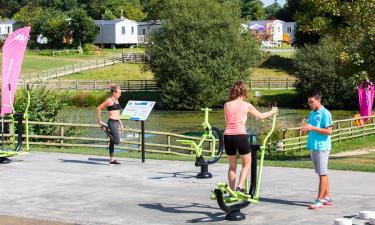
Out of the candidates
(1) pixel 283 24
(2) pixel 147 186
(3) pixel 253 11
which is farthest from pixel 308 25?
(3) pixel 253 11

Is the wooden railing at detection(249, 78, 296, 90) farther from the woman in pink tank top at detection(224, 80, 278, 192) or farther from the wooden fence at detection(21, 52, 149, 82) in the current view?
the woman in pink tank top at detection(224, 80, 278, 192)

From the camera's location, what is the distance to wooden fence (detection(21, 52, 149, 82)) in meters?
67.6

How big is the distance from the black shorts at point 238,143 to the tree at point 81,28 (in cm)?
7754

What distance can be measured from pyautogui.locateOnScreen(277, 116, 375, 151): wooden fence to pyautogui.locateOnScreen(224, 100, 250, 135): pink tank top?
15530 millimetres

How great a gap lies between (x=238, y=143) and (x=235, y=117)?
1.24 ft

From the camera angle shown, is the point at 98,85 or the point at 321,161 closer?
the point at 321,161

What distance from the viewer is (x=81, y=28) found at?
8694 cm

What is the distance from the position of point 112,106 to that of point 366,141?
19.0m

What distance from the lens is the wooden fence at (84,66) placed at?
67625 millimetres

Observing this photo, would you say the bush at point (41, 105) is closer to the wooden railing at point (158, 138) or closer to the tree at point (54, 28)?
the wooden railing at point (158, 138)

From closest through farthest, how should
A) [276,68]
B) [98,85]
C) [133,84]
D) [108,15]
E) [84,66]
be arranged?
[98,85], [133,84], [84,66], [276,68], [108,15]

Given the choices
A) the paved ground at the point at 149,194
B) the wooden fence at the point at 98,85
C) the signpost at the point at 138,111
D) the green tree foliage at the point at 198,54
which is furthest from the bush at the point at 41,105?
the wooden fence at the point at 98,85

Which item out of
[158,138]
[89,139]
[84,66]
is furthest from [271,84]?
[89,139]

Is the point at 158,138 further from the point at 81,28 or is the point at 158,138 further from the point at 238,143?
the point at 81,28
